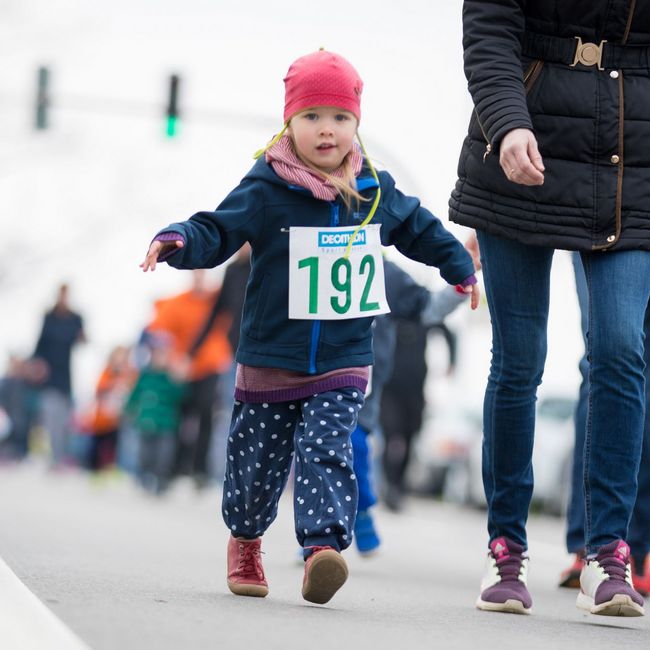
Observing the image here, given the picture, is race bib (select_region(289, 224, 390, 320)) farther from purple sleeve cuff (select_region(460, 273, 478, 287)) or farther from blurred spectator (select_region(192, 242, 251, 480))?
blurred spectator (select_region(192, 242, 251, 480))

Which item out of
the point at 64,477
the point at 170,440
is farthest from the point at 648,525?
the point at 64,477

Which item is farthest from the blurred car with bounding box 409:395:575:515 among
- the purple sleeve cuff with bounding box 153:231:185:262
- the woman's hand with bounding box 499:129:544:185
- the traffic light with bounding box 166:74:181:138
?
the woman's hand with bounding box 499:129:544:185

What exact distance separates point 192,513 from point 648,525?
21.2ft

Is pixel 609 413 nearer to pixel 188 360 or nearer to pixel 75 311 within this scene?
pixel 188 360

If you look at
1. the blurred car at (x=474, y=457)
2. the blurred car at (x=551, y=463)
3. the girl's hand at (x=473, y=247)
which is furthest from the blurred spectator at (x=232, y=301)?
the girl's hand at (x=473, y=247)

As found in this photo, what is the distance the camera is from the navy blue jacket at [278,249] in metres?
5.18

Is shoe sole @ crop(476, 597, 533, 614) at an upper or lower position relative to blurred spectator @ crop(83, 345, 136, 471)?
upper

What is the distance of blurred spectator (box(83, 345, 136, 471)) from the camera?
2012cm

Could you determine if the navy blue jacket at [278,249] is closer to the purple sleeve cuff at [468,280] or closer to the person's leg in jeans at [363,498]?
the purple sleeve cuff at [468,280]

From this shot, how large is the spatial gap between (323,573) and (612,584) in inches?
32.1

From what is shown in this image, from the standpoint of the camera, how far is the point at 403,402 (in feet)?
48.6

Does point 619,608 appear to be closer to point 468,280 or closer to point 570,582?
point 468,280

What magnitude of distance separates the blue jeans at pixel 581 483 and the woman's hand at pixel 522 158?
3.81ft

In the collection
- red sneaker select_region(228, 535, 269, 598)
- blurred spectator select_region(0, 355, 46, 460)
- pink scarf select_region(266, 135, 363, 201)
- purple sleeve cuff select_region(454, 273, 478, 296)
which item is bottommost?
blurred spectator select_region(0, 355, 46, 460)
